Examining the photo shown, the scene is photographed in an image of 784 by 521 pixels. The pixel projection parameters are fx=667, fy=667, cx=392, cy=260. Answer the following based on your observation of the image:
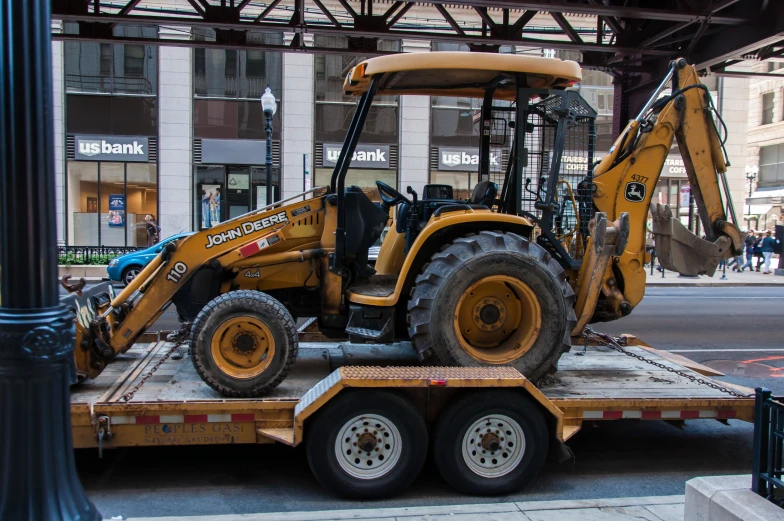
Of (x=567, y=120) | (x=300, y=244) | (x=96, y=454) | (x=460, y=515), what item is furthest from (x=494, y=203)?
(x=96, y=454)

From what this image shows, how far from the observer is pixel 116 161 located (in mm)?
25438

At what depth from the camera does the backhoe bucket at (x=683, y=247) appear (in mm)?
6641

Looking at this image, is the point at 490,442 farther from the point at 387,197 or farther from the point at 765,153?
the point at 765,153

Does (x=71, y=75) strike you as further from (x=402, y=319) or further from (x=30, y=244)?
(x=30, y=244)

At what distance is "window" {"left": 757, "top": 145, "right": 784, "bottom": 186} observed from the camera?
154 ft

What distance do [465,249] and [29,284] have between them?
128 inches

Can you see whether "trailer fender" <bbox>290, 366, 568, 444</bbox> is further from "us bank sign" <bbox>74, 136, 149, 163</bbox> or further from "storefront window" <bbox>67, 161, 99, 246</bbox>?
"storefront window" <bbox>67, 161, 99, 246</bbox>

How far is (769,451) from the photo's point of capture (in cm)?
362

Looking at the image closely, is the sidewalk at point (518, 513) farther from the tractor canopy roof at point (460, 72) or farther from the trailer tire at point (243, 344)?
the tractor canopy roof at point (460, 72)

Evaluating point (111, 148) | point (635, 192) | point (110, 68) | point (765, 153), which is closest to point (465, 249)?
point (635, 192)

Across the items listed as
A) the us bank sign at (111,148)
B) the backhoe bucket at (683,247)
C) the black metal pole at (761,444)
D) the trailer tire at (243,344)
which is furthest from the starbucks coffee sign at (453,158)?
the black metal pole at (761,444)

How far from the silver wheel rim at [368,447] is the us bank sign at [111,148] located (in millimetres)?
23223

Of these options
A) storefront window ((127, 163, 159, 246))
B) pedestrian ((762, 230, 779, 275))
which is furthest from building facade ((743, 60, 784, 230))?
storefront window ((127, 163, 159, 246))

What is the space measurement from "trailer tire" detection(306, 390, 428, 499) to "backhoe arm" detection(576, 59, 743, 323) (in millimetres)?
2521
